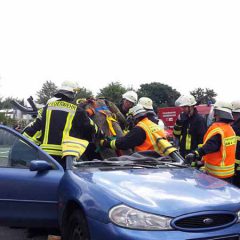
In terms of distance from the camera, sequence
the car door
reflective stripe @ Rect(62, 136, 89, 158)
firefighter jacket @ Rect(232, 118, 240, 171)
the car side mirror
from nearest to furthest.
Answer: the car side mirror < the car door < reflective stripe @ Rect(62, 136, 89, 158) < firefighter jacket @ Rect(232, 118, 240, 171)

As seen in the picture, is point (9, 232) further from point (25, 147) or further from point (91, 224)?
point (91, 224)

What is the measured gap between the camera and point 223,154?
561 cm

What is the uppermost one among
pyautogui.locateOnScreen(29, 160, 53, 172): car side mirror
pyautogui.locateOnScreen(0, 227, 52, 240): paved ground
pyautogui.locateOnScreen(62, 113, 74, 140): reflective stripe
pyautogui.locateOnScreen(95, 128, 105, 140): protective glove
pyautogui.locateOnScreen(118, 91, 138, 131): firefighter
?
pyautogui.locateOnScreen(118, 91, 138, 131): firefighter

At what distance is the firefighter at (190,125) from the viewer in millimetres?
7352

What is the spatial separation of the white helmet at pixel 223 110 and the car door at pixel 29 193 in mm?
2264

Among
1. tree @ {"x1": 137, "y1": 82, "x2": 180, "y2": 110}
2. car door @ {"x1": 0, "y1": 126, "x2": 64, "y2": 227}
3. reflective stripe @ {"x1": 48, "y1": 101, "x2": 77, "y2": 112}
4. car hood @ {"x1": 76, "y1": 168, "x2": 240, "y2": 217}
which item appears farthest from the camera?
tree @ {"x1": 137, "y1": 82, "x2": 180, "y2": 110}

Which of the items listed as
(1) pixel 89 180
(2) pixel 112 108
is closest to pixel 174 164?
(1) pixel 89 180

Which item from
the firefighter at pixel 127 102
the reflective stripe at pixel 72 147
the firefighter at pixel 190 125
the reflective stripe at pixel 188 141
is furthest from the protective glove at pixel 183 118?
the reflective stripe at pixel 72 147

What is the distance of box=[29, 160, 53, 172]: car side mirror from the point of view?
14.7 feet

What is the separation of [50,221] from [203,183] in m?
1.68

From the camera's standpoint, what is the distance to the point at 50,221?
15.4 feet

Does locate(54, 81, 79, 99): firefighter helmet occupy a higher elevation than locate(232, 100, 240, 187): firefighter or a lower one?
higher

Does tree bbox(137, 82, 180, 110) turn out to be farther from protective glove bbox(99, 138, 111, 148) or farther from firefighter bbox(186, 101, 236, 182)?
firefighter bbox(186, 101, 236, 182)

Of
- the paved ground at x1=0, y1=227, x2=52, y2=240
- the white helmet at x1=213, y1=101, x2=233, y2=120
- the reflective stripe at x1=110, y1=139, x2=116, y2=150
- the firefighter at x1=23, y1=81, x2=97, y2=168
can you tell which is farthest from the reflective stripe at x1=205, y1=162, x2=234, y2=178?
the paved ground at x1=0, y1=227, x2=52, y2=240
